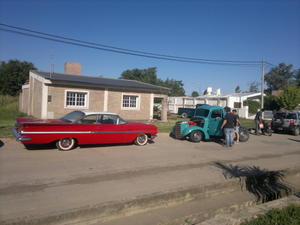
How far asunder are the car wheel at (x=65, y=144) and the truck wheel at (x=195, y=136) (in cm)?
576

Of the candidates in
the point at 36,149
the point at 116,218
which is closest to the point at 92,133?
the point at 36,149

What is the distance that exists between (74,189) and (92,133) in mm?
4032

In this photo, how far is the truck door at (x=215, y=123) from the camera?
1183 cm

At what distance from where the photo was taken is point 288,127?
17.2 m

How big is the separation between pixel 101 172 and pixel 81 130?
285 centimetres

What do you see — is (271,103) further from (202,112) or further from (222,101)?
(202,112)

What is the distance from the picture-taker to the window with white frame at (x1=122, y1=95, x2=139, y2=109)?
66.9 ft

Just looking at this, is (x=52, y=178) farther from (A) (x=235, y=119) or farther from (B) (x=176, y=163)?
(A) (x=235, y=119)

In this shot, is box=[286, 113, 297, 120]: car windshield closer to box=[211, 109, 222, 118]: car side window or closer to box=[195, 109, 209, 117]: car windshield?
box=[211, 109, 222, 118]: car side window

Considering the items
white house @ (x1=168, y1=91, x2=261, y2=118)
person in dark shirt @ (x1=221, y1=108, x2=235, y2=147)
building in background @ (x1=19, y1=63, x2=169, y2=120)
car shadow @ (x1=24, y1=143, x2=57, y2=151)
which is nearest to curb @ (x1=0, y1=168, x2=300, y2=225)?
car shadow @ (x1=24, y1=143, x2=57, y2=151)

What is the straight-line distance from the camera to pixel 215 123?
11891mm

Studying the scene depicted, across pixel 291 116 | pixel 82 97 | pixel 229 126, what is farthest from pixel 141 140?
pixel 291 116

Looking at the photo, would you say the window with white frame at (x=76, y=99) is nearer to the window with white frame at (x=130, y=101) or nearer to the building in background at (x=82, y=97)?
the building in background at (x=82, y=97)

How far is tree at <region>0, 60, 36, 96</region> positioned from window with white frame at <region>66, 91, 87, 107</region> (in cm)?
2767
